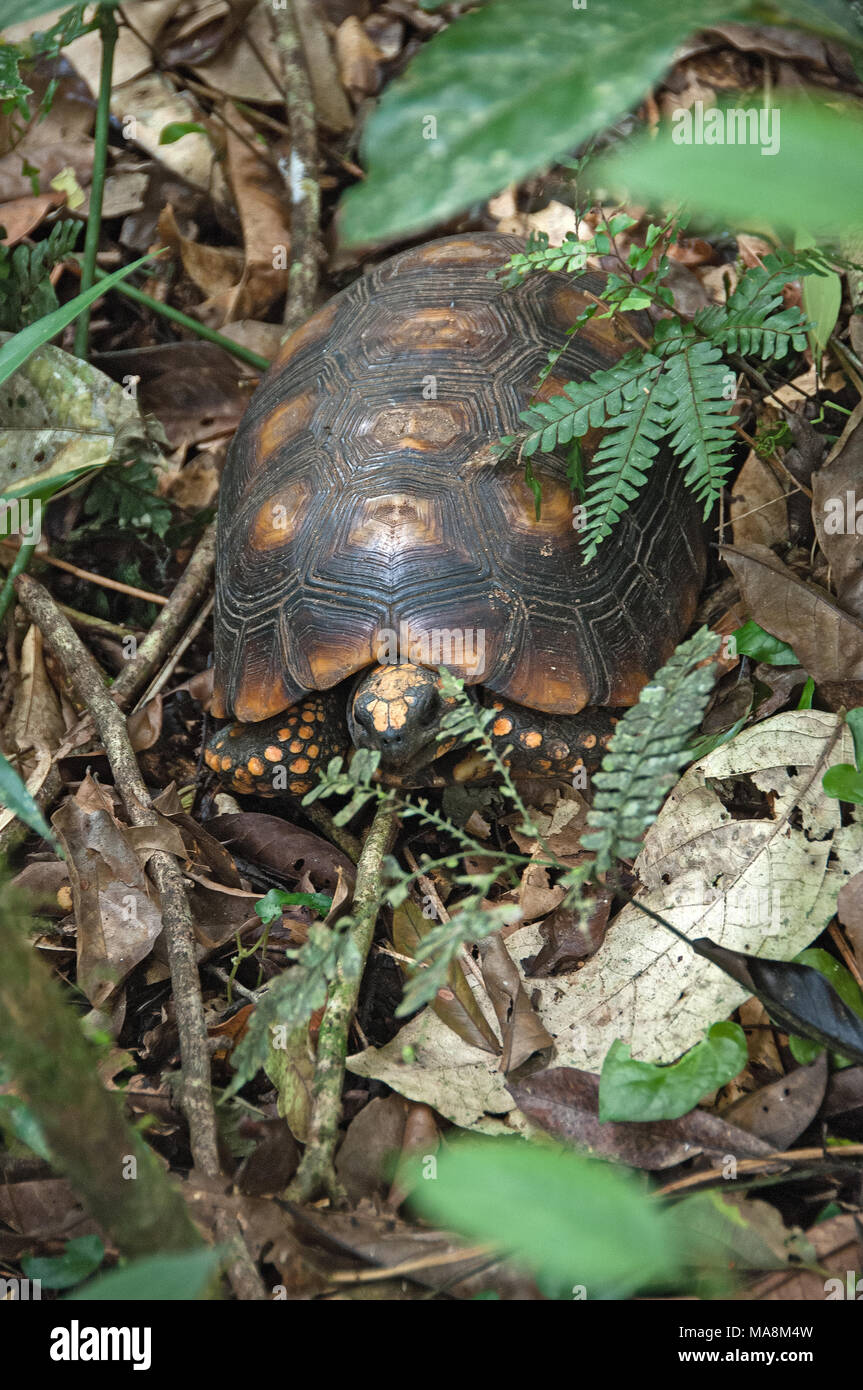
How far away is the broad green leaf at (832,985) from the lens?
92.8 inches

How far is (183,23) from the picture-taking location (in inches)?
216

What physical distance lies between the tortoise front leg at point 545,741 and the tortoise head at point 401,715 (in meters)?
0.18

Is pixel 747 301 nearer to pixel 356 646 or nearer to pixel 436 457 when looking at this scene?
→ pixel 436 457

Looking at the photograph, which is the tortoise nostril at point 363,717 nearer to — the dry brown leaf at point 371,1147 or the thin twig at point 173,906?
the thin twig at point 173,906

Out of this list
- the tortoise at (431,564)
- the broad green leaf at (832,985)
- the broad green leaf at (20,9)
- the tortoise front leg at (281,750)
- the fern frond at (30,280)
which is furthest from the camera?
the fern frond at (30,280)

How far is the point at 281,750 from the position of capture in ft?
11.8

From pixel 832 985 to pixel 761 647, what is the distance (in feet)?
3.64

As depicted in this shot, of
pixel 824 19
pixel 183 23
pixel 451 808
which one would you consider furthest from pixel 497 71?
pixel 183 23

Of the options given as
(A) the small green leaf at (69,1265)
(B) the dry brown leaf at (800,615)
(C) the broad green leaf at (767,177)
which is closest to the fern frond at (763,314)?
(B) the dry brown leaf at (800,615)

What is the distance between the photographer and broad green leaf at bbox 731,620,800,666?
3.07 m

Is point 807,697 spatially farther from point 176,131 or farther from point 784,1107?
point 176,131

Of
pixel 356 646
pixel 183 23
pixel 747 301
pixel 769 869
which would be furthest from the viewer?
pixel 183 23

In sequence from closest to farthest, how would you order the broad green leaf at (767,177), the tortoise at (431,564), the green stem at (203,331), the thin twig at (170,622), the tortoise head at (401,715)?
the broad green leaf at (767,177) < the tortoise head at (401,715) < the tortoise at (431,564) < the thin twig at (170,622) < the green stem at (203,331)

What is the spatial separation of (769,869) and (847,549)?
3.45 feet
